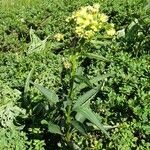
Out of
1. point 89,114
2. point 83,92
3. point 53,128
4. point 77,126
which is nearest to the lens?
point 89,114

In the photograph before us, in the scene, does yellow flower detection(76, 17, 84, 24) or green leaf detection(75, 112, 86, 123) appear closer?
yellow flower detection(76, 17, 84, 24)

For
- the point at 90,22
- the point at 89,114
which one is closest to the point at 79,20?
the point at 90,22

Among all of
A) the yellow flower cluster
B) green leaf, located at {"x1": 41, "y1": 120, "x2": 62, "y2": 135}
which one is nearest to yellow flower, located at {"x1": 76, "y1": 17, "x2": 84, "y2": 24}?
the yellow flower cluster

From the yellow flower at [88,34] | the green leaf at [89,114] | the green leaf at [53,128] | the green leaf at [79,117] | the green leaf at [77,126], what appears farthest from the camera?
the green leaf at [79,117]

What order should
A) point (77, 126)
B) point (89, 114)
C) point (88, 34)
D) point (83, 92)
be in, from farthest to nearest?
point (83, 92), point (77, 126), point (89, 114), point (88, 34)

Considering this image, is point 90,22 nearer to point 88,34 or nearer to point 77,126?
point 88,34

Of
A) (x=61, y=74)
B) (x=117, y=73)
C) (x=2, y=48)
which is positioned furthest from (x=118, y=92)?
(x=2, y=48)

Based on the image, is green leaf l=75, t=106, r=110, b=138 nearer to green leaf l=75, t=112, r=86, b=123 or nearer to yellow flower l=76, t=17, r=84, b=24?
green leaf l=75, t=112, r=86, b=123

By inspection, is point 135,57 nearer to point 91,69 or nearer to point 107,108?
point 91,69

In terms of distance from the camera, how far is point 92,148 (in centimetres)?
465

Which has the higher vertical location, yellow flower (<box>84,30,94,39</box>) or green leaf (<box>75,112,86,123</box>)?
yellow flower (<box>84,30,94,39</box>)

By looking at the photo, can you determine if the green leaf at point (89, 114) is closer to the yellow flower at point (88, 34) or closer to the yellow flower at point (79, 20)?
the yellow flower at point (88, 34)

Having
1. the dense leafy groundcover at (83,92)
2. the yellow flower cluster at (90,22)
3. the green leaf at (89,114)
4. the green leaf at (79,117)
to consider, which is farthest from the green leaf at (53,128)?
the yellow flower cluster at (90,22)

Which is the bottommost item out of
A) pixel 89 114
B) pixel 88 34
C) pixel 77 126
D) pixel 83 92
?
pixel 83 92
